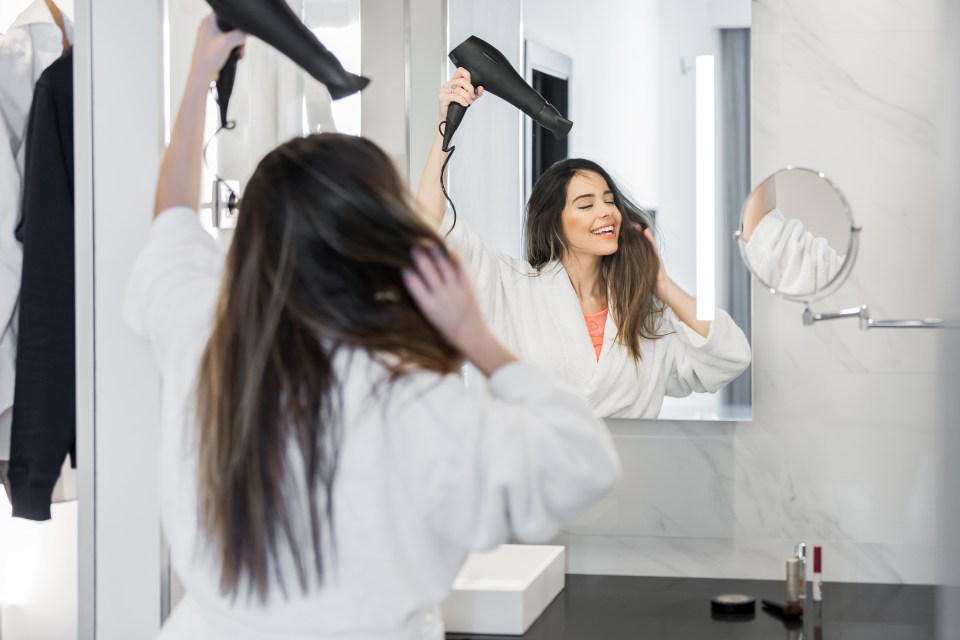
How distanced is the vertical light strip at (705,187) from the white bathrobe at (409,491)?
101 cm

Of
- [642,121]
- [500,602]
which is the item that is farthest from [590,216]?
[500,602]

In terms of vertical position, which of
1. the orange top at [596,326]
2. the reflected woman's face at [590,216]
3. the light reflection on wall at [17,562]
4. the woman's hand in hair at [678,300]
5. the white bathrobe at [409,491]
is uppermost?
the reflected woman's face at [590,216]

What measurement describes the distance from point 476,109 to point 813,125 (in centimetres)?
67

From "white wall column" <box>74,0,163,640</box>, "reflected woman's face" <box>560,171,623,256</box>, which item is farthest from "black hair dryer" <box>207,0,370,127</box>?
"reflected woman's face" <box>560,171,623,256</box>

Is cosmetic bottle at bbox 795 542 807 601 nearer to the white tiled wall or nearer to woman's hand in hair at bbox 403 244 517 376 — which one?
the white tiled wall

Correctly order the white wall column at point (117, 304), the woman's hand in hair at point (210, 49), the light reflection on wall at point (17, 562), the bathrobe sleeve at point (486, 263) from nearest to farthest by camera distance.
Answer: the woman's hand in hair at point (210, 49), the white wall column at point (117, 304), the light reflection on wall at point (17, 562), the bathrobe sleeve at point (486, 263)

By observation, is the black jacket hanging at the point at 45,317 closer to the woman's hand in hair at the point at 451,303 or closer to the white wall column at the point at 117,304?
the white wall column at the point at 117,304

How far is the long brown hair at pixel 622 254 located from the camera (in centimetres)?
201

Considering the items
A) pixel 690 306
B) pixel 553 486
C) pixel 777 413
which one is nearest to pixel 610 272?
pixel 690 306

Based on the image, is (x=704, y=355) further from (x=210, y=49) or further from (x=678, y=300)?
(x=210, y=49)

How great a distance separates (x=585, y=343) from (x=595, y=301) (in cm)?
9

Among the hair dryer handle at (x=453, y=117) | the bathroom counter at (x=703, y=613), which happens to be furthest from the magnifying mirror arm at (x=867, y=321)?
the hair dryer handle at (x=453, y=117)

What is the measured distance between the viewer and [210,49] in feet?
4.49

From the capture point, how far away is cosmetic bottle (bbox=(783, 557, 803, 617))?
1.82 meters
